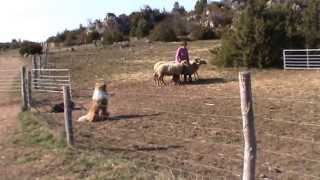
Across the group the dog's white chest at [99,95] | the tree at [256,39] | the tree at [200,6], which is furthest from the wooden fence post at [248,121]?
the tree at [200,6]

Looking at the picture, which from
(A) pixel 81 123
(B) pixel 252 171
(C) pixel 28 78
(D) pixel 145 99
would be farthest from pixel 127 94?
(B) pixel 252 171

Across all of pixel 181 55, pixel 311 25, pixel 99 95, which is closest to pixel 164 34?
pixel 311 25

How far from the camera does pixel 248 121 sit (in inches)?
257

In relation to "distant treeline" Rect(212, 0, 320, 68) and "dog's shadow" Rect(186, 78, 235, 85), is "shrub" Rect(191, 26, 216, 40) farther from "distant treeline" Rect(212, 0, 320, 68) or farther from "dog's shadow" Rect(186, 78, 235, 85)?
"dog's shadow" Rect(186, 78, 235, 85)

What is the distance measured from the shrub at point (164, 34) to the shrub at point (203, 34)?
265 centimetres

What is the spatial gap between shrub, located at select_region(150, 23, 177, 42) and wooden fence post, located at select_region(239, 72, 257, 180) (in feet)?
240

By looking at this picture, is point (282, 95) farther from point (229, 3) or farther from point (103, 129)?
point (229, 3)

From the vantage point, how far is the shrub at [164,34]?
262 ft

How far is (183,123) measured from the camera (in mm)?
14094

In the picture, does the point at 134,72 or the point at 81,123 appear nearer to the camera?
the point at 81,123

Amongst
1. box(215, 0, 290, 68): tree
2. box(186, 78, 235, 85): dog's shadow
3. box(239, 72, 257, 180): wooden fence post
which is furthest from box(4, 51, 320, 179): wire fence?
box(215, 0, 290, 68): tree

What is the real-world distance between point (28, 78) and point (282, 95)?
705 cm

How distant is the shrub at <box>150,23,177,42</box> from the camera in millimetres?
79938

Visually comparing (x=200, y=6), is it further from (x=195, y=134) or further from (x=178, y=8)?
(x=195, y=134)
